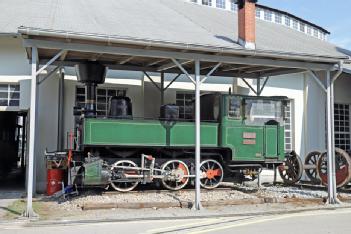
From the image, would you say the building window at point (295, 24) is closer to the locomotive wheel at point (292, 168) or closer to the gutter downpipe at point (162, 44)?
the locomotive wheel at point (292, 168)

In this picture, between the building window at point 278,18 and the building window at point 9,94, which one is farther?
the building window at point 278,18

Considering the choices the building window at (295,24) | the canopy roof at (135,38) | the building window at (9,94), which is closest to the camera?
the canopy roof at (135,38)

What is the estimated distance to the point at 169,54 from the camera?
11453 mm

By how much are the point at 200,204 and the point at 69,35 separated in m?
4.55

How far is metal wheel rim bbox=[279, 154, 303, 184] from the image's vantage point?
15492 millimetres

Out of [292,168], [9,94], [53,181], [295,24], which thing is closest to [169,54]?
[53,181]

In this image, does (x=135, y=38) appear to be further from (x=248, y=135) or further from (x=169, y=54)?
(x=248, y=135)

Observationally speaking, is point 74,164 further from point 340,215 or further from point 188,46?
point 340,215

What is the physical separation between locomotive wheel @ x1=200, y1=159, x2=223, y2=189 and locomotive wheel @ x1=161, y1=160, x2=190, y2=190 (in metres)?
0.56

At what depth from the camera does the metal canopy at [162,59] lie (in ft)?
34.0

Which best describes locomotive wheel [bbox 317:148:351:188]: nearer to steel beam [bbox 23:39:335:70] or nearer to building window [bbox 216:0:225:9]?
steel beam [bbox 23:39:335:70]

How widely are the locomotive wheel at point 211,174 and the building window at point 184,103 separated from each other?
191 cm

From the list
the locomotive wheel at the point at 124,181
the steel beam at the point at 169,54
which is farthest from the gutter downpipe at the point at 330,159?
the locomotive wheel at the point at 124,181

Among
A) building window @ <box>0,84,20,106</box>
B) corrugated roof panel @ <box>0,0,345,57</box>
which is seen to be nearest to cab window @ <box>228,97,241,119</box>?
corrugated roof panel @ <box>0,0,345,57</box>
